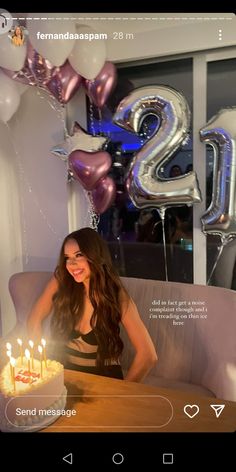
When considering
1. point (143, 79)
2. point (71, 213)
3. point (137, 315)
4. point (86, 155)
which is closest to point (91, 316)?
point (137, 315)

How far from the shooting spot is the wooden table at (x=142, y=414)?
0.58 meters

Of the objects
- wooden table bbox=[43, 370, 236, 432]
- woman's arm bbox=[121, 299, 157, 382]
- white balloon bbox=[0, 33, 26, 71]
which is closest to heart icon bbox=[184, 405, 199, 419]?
wooden table bbox=[43, 370, 236, 432]

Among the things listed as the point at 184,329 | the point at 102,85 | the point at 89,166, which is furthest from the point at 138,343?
the point at 102,85

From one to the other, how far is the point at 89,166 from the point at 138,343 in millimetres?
358

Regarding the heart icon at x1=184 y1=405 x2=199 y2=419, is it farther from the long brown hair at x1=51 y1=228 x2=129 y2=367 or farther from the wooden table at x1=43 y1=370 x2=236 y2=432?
the long brown hair at x1=51 y1=228 x2=129 y2=367

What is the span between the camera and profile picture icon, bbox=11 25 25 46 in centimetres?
57

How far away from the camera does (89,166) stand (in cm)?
63

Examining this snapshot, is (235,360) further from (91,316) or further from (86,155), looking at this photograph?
(86,155)

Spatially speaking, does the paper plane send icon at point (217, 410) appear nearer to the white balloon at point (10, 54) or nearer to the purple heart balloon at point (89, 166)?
the purple heart balloon at point (89, 166)

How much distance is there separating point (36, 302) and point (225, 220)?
420mm

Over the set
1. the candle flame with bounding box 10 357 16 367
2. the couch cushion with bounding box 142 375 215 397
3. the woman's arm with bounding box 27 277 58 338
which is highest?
the woman's arm with bounding box 27 277 58 338

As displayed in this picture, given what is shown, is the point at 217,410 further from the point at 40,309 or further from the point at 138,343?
the point at 40,309

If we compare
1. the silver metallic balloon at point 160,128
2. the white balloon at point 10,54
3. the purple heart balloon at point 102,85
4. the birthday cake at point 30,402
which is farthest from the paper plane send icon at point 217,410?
the white balloon at point 10,54
